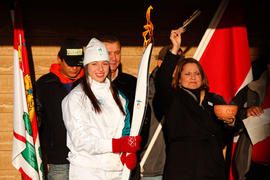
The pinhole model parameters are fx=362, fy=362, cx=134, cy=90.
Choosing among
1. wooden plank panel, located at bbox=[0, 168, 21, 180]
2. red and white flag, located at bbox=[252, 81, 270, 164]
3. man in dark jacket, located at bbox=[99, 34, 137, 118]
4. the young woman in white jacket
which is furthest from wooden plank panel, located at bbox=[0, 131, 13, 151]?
red and white flag, located at bbox=[252, 81, 270, 164]

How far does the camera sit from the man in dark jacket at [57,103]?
361 cm

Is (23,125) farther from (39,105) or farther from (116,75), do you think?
(116,75)

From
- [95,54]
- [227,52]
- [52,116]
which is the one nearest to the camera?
[95,54]

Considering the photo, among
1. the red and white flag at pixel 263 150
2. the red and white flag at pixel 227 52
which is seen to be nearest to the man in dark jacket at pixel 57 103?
the red and white flag at pixel 227 52

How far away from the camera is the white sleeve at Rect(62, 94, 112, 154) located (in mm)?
2721

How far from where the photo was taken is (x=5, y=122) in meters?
4.43

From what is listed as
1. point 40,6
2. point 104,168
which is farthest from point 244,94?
point 40,6

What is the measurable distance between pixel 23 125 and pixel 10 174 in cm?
110

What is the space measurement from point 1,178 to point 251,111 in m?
3.09

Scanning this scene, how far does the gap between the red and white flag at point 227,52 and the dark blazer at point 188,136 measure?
0.77 m

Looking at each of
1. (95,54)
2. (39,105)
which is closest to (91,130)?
(95,54)

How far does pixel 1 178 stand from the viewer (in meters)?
4.44

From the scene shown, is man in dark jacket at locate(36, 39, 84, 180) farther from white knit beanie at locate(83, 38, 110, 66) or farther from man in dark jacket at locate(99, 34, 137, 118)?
white knit beanie at locate(83, 38, 110, 66)

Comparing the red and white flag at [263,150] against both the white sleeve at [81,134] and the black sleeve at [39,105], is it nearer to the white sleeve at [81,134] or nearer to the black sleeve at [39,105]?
the white sleeve at [81,134]
